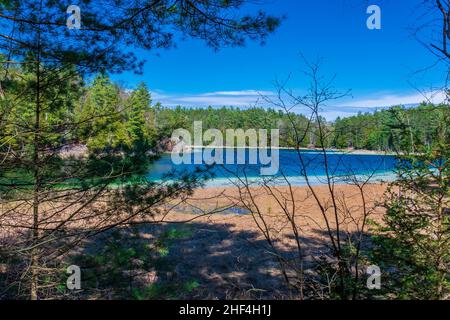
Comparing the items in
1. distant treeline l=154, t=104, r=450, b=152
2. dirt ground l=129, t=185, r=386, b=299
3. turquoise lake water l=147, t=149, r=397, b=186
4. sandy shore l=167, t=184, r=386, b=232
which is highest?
distant treeline l=154, t=104, r=450, b=152

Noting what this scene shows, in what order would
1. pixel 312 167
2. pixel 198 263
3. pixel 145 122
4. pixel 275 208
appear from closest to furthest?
pixel 312 167, pixel 145 122, pixel 198 263, pixel 275 208

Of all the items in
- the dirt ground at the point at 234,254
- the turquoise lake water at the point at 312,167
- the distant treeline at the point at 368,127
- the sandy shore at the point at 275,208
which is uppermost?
the distant treeline at the point at 368,127

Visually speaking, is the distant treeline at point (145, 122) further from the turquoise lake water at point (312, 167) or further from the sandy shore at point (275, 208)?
the sandy shore at point (275, 208)

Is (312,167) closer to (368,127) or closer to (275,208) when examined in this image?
(368,127)

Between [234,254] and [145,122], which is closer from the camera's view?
[145,122]

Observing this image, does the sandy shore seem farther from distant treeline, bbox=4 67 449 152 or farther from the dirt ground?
distant treeline, bbox=4 67 449 152

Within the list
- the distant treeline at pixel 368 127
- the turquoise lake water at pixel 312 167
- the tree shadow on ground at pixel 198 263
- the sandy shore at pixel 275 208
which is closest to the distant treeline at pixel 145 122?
the distant treeline at pixel 368 127

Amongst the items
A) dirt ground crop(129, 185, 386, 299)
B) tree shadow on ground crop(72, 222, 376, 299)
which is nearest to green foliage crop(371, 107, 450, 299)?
tree shadow on ground crop(72, 222, 376, 299)

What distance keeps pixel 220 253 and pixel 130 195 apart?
4096 mm

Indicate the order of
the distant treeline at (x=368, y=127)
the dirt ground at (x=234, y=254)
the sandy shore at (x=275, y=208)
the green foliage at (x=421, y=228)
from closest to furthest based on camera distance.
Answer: the green foliage at (x=421, y=228), the distant treeline at (x=368, y=127), the sandy shore at (x=275, y=208), the dirt ground at (x=234, y=254)

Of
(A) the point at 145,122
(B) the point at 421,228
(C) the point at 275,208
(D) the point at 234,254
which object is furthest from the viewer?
(C) the point at 275,208

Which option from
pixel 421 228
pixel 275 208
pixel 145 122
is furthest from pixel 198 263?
pixel 275 208
